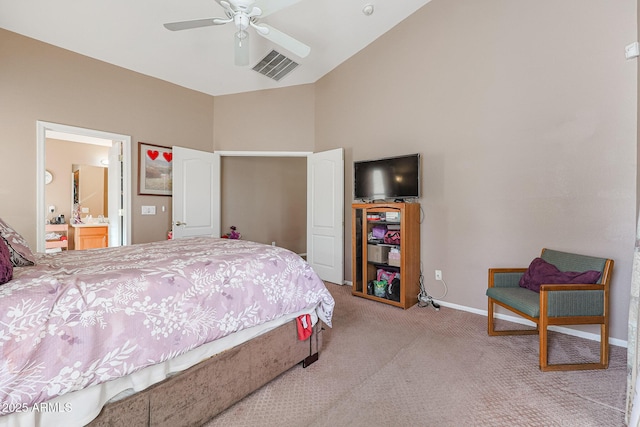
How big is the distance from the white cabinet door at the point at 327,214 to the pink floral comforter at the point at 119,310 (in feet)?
7.84

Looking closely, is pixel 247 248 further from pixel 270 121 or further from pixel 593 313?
pixel 270 121

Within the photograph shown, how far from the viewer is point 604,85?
2.34m

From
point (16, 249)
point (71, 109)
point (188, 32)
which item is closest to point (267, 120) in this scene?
point (188, 32)

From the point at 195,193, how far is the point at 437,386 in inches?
150

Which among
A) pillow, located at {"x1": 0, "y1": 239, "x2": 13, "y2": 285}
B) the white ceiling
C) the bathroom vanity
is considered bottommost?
the bathroom vanity

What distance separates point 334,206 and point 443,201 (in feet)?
5.02

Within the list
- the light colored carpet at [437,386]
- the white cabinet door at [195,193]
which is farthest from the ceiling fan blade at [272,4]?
the light colored carpet at [437,386]

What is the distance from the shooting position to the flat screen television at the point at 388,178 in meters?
3.26

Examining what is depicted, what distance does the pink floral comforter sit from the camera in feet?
→ 3.00

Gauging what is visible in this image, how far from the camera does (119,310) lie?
3.66ft

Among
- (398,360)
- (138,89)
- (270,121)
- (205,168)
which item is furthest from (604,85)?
(138,89)

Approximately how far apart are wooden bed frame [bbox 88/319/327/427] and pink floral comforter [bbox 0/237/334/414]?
0.15 meters

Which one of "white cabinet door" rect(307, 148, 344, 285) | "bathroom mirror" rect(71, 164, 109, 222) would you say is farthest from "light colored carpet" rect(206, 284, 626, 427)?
→ "bathroom mirror" rect(71, 164, 109, 222)

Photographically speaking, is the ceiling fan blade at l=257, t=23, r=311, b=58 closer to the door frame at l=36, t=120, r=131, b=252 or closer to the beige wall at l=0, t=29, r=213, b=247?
the beige wall at l=0, t=29, r=213, b=247
